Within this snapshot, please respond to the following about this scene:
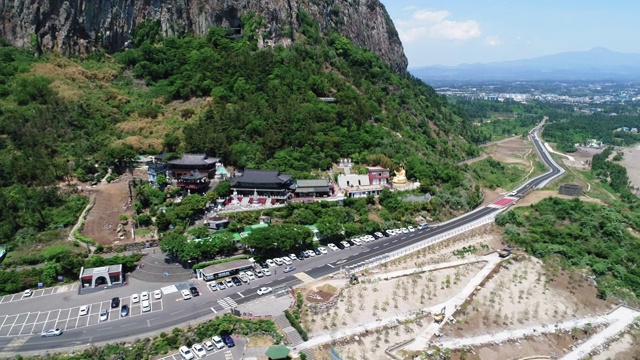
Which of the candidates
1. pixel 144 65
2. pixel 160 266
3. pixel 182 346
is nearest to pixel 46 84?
pixel 144 65

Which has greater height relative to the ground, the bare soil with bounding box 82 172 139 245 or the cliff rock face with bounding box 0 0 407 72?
the cliff rock face with bounding box 0 0 407 72

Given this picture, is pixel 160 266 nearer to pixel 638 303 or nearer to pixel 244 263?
pixel 244 263

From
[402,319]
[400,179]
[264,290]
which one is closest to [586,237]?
[400,179]

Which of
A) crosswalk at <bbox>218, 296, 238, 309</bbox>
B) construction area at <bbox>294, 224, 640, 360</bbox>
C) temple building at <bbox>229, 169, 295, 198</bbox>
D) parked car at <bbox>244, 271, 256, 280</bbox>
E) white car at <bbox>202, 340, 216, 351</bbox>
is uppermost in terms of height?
temple building at <bbox>229, 169, 295, 198</bbox>

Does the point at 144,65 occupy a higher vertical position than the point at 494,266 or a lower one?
higher

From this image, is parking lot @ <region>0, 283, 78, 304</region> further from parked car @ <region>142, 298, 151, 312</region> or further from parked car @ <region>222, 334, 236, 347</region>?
parked car @ <region>222, 334, 236, 347</region>

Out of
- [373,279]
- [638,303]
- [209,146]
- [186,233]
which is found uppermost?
[209,146]

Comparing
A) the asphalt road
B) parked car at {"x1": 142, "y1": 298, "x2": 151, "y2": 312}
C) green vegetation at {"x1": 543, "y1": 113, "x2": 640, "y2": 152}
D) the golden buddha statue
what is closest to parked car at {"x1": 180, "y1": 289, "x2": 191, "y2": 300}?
the asphalt road
